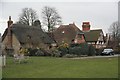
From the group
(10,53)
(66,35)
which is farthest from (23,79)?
(66,35)

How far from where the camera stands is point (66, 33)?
84.6 metres

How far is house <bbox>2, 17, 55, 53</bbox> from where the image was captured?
7088cm

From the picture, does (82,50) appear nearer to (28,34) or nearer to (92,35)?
(28,34)

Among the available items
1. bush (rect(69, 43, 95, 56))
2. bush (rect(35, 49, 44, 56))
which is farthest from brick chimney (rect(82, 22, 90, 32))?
bush (rect(35, 49, 44, 56))

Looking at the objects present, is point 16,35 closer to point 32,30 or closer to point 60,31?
point 32,30

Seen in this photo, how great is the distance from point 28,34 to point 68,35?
572 inches

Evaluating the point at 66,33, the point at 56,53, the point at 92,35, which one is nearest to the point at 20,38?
the point at 56,53

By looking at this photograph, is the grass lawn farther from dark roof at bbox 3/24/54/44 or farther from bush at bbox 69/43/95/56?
dark roof at bbox 3/24/54/44

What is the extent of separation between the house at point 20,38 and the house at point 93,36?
21244 millimetres

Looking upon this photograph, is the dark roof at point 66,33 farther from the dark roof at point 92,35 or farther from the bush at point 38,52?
the bush at point 38,52

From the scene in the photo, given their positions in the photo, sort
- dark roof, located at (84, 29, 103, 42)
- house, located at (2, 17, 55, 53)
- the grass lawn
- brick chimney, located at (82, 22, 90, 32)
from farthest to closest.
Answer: brick chimney, located at (82, 22, 90, 32)
dark roof, located at (84, 29, 103, 42)
house, located at (2, 17, 55, 53)
the grass lawn

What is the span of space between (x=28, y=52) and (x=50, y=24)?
90.3 ft

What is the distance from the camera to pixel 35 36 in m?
75.7

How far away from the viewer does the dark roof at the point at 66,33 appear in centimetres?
8338
